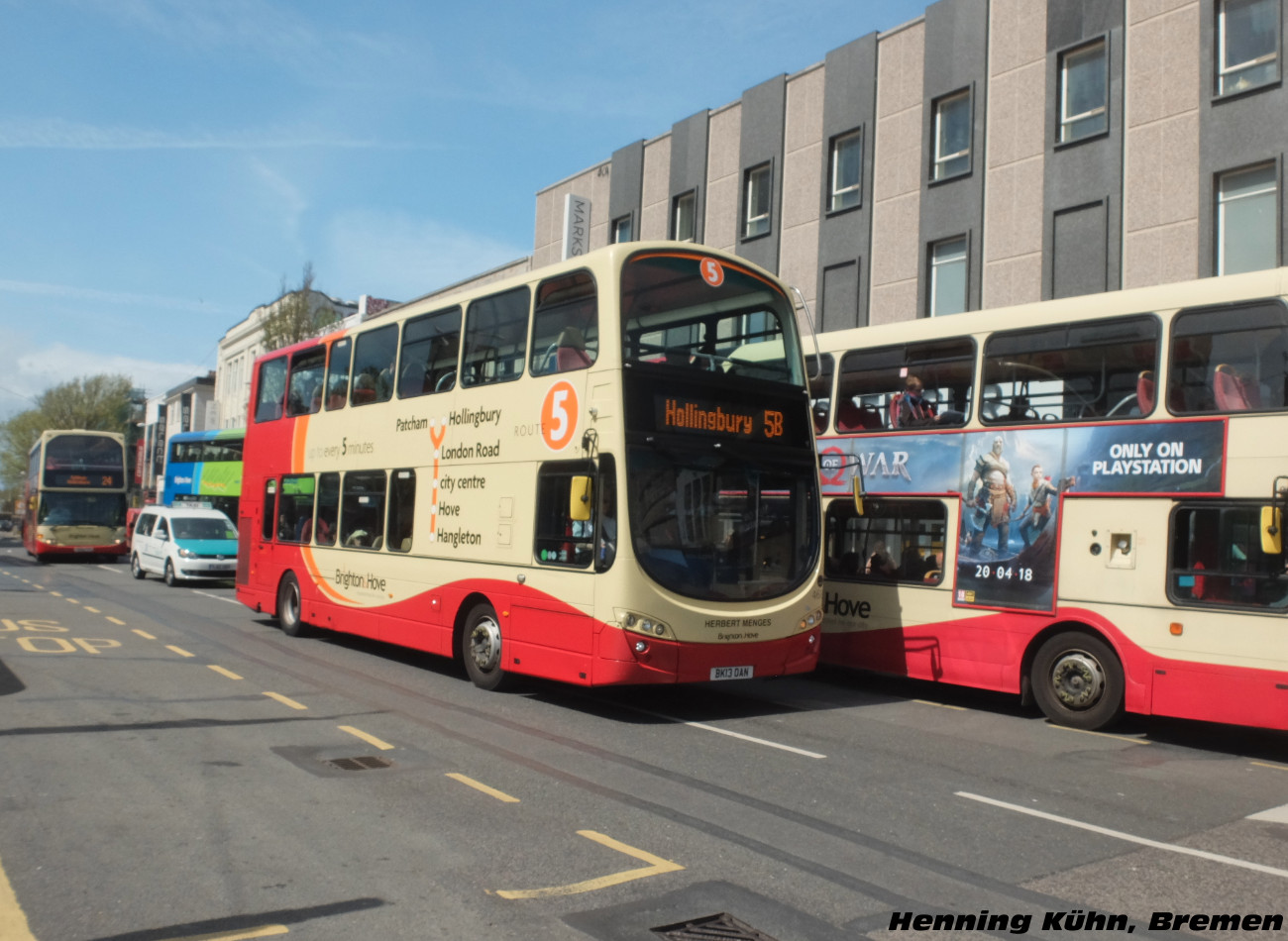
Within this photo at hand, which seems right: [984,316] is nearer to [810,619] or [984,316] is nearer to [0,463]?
[810,619]

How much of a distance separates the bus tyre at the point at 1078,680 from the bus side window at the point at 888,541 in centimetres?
148

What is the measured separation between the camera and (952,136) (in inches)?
854

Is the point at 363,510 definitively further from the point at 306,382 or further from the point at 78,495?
the point at 78,495

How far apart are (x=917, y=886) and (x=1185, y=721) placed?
281 inches

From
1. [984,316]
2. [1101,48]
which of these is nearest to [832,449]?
[984,316]

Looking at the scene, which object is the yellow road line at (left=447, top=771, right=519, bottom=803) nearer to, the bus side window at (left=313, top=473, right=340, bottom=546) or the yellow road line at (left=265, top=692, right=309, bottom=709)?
the yellow road line at (left=265, top=692, right=309, bottom=709)

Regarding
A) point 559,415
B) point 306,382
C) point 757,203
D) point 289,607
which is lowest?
point 289,607

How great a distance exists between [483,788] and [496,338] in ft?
19.5

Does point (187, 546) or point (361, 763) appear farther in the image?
point (187, 546)

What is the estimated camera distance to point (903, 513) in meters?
12.0

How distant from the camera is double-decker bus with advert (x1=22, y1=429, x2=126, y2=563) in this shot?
35.9 m

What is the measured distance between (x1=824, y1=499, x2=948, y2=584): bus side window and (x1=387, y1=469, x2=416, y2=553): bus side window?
506cm

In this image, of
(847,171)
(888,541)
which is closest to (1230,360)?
(888,541)

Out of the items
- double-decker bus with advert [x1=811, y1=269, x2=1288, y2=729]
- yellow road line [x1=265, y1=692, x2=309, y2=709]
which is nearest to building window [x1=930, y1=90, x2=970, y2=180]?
double-decker bus with advert [x1=811, y1=269, x2=1288, y2=729]
